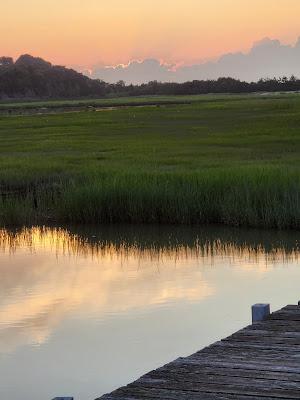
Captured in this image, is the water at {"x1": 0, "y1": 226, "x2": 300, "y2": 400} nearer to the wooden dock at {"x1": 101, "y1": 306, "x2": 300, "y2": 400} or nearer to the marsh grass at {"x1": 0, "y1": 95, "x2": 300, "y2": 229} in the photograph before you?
the marsh grass at {"x1": 0, "y1": 95, "x2": 300, "y2": 229}

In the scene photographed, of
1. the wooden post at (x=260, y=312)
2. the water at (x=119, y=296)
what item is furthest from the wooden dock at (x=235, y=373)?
the water at (x=119, y=296)

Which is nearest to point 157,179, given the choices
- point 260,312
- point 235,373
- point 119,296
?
point 119,296

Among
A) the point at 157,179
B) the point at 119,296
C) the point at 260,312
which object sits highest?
the point at 157,179

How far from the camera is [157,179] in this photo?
19203mm

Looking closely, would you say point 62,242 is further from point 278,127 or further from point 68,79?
point 68,79

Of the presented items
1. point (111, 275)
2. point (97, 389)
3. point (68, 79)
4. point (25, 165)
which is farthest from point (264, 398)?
point (68, 79)

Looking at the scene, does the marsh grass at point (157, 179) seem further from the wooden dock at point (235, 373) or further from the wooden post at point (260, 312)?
the wooden dock at point (235, 373)

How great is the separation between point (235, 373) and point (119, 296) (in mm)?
6213

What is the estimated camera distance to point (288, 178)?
17797 mm

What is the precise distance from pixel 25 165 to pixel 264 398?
19.0 metres

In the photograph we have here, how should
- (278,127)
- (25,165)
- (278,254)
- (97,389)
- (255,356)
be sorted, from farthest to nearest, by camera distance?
(278,127), (25,165), (278,254), (97,389), (255,356)

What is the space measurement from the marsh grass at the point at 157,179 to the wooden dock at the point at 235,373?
9355mm

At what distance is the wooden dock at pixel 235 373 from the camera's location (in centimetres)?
589

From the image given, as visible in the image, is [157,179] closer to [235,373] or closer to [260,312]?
[260,312]
